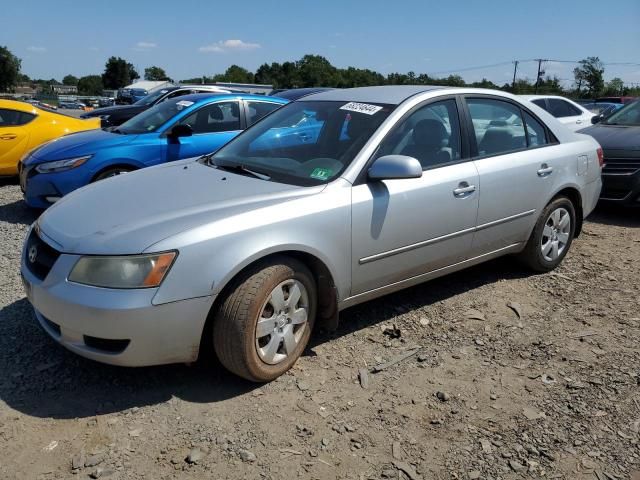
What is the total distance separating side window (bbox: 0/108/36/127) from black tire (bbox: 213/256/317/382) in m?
7.21

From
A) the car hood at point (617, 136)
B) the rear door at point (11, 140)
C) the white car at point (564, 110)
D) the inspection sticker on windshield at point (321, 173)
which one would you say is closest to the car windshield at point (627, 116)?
the car hood at point (617, 136)

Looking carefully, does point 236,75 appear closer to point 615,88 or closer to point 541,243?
point 615,88

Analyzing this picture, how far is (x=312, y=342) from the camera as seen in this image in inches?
144

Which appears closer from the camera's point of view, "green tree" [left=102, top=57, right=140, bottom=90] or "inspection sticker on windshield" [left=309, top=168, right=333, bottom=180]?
"inspection sticker on windshield" [left=309, top=168, right=333, bottom=180]

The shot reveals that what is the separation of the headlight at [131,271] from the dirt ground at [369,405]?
71 cm

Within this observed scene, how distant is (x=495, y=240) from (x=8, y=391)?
3.41 metres

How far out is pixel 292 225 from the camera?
3.03 metres

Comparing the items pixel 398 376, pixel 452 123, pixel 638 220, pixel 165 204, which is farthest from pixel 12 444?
pixel 638 220

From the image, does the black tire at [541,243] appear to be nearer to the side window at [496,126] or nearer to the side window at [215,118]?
the side window at [496,126]

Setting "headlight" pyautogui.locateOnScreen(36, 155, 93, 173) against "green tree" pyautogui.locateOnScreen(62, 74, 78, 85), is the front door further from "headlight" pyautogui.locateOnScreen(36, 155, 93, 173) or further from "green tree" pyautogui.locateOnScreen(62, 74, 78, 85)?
"green tree" pyautogui.locateOnScreen(62, 74, 78, 85)

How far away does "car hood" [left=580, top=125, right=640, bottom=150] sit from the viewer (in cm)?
691

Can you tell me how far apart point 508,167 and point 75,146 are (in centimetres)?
480

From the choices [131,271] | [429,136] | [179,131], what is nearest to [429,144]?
[429,136]

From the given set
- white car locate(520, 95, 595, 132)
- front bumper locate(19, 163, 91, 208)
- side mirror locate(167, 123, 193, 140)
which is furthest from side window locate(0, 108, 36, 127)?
white car locate(520, 95, 595, 132)
